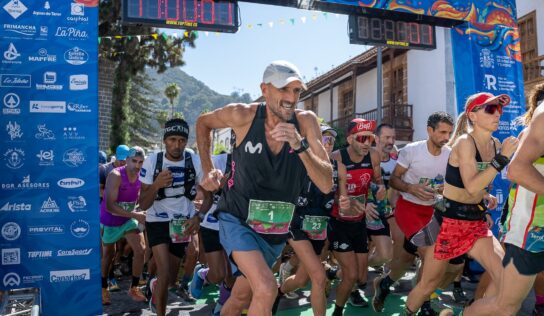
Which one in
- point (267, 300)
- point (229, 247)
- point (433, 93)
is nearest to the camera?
point (267, 300)

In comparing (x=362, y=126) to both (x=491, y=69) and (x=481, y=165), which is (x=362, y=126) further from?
(x=491, y=69)

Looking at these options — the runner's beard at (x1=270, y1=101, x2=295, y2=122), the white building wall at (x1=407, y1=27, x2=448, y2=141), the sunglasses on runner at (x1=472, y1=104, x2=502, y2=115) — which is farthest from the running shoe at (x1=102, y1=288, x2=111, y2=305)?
the white building wall at (x1=407, y1=27, x2=448, y2=141)

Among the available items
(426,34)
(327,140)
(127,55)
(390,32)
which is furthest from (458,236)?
(127,55)

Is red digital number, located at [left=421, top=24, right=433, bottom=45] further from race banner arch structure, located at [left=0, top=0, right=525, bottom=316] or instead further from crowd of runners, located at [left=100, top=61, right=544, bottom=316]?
race banner arch structure, located at [left=0, top=0, right=525, bottom=316]

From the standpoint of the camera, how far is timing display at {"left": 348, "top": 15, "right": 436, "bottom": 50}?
25.8 feet

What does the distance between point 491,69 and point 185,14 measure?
200 inches

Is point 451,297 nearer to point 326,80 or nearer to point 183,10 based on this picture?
point 183,10

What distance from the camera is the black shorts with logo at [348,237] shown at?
500 cm

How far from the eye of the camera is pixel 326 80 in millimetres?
26406

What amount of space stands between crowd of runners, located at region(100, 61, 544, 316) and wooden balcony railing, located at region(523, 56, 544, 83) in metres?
9.59

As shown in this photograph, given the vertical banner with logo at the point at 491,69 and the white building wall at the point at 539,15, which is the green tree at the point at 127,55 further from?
the vertical banner with logo at the point at 491,69

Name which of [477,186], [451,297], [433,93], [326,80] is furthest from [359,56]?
[477,186]

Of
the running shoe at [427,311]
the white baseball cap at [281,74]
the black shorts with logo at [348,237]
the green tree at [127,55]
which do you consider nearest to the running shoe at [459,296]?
the running shoe at [427,311]

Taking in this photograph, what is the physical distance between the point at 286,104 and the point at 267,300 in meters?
1.32
